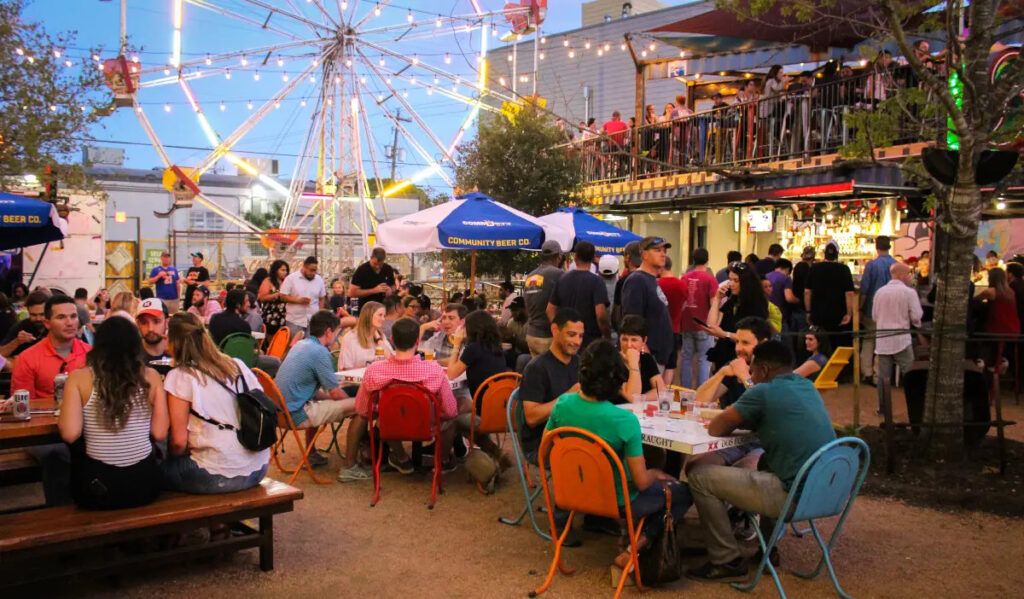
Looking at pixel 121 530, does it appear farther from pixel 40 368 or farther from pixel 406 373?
pixel 406 373

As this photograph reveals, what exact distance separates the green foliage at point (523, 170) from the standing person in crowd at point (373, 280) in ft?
12.9

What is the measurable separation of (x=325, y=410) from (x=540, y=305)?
231 cm

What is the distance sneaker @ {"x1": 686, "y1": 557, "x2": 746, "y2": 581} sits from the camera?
4418 millimetres

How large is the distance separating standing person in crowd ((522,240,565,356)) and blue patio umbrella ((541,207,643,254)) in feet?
9.44

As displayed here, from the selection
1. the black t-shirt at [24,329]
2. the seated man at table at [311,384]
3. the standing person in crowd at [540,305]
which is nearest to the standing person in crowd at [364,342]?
the seated man at table at [311,384]

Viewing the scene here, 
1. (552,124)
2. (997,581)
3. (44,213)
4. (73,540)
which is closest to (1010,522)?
(997,581)

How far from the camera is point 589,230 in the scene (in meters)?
11.4

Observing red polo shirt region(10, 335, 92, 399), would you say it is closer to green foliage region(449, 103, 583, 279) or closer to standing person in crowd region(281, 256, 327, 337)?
standing person in crowd region(281, 256, 327, 337)

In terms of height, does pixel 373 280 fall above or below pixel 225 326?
above

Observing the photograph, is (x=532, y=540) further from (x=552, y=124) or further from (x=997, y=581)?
(x=552, y=124)

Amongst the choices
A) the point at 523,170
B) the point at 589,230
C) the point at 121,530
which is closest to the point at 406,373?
the point at 121,530

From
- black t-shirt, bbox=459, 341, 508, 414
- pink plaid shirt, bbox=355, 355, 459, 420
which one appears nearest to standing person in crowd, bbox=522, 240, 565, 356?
black t-shirt, bbox=459, 341, 508, 414

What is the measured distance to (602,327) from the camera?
24.3 ft

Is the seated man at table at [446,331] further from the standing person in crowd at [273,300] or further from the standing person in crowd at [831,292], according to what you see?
the standing person in crowd at [831,292]
